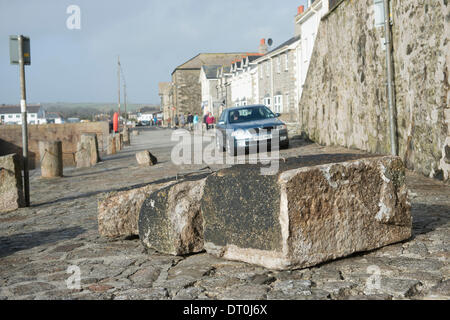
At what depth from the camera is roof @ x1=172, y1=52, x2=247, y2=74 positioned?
248ft

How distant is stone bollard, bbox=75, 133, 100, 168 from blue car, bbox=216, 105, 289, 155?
14.7 ft

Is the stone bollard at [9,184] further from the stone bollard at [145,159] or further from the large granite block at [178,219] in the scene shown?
the stone bollard at [145,159]

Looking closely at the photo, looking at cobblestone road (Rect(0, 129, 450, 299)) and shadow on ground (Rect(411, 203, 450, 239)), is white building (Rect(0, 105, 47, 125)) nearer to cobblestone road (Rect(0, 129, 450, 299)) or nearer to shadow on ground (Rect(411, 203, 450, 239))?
cobblestone road (Rect(0, 129, 450, 299))

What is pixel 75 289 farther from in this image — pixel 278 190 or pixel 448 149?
pixel 448 149

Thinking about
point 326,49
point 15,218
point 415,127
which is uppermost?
point 326,49

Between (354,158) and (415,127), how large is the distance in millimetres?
4322

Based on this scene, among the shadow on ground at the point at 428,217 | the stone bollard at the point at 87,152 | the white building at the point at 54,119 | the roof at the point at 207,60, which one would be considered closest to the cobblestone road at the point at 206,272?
the shadow on ground at the point at 428,217

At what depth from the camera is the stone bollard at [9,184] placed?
8.04m

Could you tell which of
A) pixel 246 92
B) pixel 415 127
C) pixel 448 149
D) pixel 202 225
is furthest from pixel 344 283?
pixel 246 92

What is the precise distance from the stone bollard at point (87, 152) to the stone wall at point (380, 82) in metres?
7.26

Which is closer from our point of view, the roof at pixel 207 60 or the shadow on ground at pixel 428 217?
the shadow on ground at pixel 428 217

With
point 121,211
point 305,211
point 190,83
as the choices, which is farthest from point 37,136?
point 305,211

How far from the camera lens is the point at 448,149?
6754 mm

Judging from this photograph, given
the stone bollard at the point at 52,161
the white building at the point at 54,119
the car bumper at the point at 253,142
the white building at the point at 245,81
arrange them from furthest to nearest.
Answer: the white building at the point at 54,119 → the white building at the point at 245,81 → the car bumper at the point at 253,142 → the stone bollard at the point at 52,161
